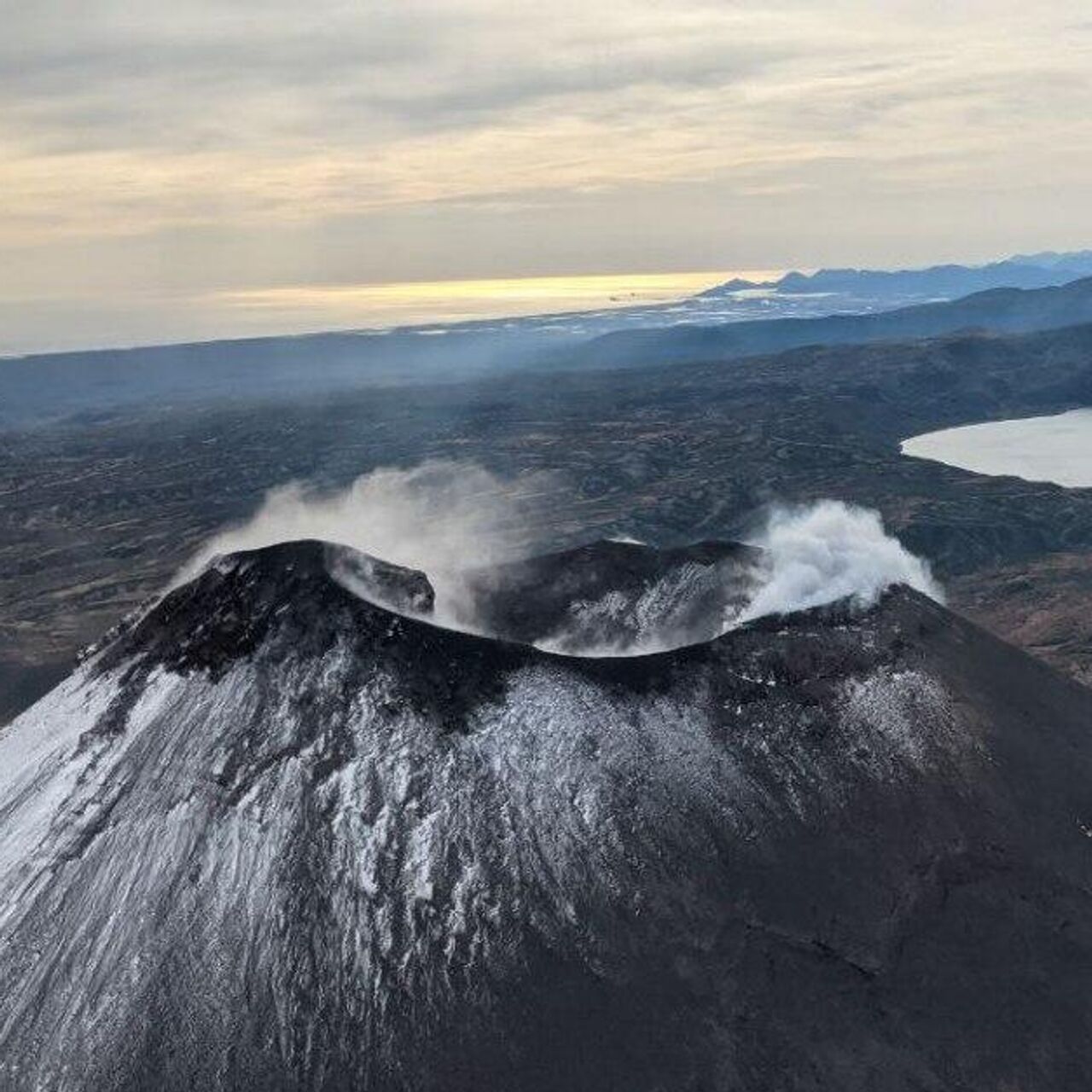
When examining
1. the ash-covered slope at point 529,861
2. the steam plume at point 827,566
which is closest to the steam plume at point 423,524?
the ash-covered slope at point 529,861

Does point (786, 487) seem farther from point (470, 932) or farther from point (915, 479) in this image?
point (470, 932)

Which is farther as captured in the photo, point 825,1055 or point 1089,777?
point 1089,777

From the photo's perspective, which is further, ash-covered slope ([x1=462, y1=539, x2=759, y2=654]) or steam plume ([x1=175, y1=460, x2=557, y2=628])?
steam plume ([x1=175, y1=460, x2=557, y2=628])

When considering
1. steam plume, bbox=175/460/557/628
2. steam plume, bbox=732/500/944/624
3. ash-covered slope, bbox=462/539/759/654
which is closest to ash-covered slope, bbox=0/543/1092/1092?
steam plume, bbox=732/500/944/624

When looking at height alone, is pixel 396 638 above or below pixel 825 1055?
above

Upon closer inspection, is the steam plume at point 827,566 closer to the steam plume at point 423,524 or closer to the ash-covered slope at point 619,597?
the ash-covered slope at point 619,597

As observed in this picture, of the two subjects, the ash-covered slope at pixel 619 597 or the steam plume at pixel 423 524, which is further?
the steam plume at pixel 423 524

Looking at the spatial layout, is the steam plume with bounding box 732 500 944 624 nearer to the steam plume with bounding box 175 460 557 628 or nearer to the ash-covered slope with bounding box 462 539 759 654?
the ash-covered slope with bounding box 462 539 759 654

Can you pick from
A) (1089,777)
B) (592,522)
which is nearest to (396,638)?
(1089,777)

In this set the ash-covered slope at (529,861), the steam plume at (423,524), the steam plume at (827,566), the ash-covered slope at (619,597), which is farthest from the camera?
the steam plume at (423,524)
